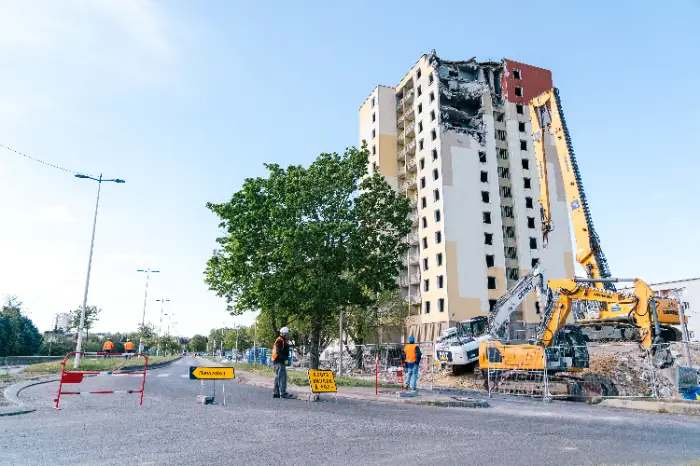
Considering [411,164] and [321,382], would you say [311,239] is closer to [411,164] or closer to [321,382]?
[321,382]

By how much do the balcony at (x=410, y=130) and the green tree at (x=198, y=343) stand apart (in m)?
130

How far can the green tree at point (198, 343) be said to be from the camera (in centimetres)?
16475

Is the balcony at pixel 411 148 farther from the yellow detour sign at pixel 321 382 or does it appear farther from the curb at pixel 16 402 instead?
the curb at pixel 16 402

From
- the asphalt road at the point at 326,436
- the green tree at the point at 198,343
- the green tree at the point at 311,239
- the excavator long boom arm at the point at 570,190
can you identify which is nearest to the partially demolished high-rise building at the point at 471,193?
the excavator long boom arm at the point at 570,190

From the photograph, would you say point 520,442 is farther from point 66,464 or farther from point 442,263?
point 442,263

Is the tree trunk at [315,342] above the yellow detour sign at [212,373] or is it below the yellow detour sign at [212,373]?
above

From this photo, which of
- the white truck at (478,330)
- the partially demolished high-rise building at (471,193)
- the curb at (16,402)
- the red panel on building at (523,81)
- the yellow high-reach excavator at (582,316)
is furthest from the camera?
the red panel on building at (523,81)

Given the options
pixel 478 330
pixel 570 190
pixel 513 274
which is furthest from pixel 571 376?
pixel 513 274

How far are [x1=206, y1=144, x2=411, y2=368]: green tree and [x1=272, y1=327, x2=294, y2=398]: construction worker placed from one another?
7651mm

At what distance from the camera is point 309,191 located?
73.8 ft

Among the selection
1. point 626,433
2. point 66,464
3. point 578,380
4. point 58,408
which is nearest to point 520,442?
point 626,433

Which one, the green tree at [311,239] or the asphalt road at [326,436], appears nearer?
the asphalt road at [326,436]

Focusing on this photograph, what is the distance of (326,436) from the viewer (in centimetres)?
762

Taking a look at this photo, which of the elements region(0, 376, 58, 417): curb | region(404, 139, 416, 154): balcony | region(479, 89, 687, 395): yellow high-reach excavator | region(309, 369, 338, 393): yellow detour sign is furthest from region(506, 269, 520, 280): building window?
region(0, 376, 58, 417): curb
